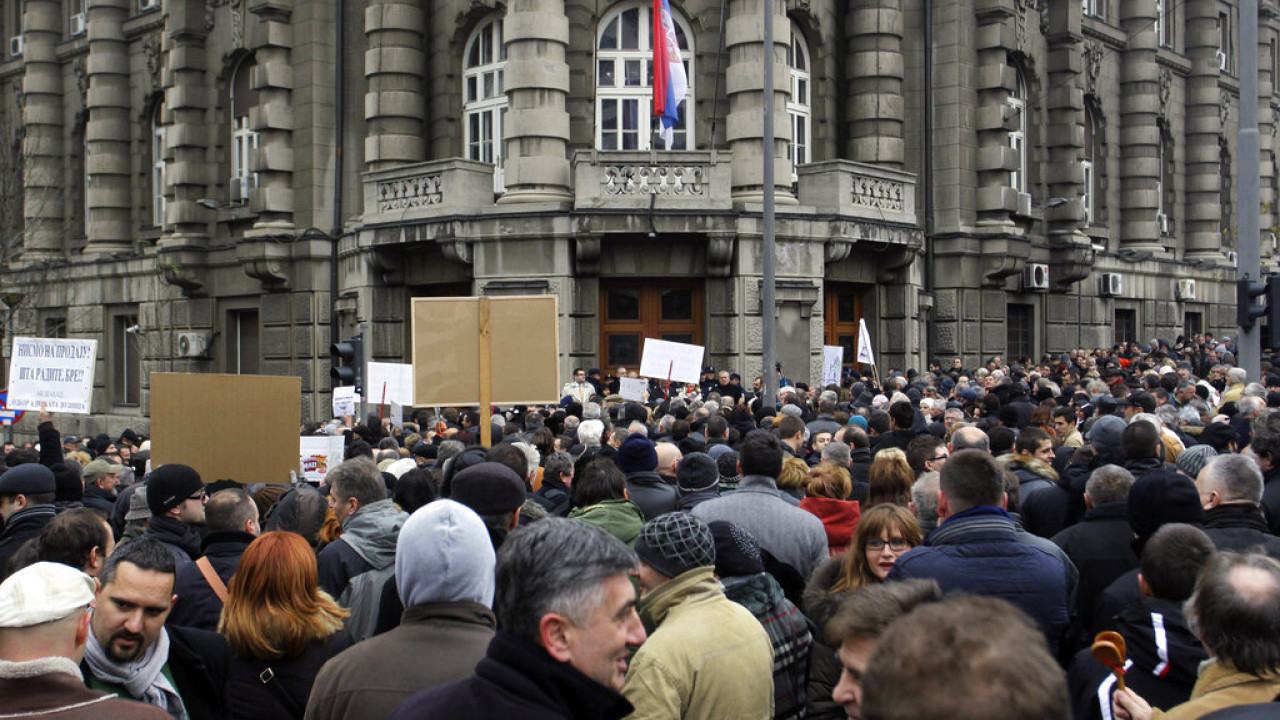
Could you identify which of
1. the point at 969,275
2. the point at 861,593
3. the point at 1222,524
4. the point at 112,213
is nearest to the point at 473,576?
the point at 861,593

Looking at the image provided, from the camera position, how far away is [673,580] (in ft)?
13.6

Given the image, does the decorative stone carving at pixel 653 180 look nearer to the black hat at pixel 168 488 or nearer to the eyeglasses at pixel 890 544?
the black hat at pixel 168 488

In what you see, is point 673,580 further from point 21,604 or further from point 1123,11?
point 1123,11

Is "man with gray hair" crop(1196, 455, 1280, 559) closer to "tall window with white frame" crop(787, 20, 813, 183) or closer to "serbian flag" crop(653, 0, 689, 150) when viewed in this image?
"serbian flag" crop(653, 0, 689, 150)

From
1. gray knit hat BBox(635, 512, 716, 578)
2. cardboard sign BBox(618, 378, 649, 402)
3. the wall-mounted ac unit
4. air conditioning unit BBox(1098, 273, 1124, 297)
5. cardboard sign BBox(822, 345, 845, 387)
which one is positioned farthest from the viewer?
air conditioning unit BBox(1098, 273, 1124, 297)

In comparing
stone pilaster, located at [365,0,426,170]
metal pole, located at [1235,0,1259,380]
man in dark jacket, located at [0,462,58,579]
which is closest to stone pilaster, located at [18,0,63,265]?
stone pilaster, located at [365,0,426,170]

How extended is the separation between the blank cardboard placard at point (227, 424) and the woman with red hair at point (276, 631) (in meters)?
4.36

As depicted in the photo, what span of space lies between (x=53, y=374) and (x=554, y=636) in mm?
10939

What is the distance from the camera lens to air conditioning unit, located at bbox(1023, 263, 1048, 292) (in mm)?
27594

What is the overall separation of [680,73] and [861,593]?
670 inches

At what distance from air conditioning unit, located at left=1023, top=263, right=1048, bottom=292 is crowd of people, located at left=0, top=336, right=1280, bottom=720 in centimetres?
2037

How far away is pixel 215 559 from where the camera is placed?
18.2 feet

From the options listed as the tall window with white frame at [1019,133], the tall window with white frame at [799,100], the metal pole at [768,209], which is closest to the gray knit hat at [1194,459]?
the metal pole at [768,209]

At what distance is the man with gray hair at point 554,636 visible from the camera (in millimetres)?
2928
